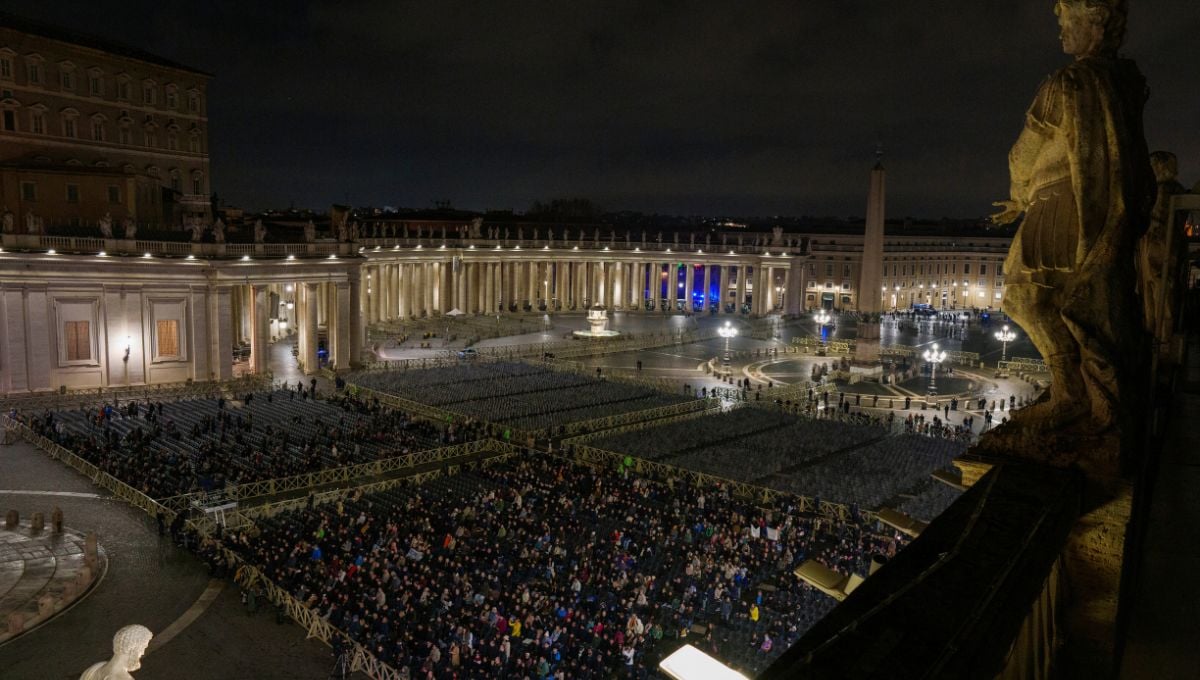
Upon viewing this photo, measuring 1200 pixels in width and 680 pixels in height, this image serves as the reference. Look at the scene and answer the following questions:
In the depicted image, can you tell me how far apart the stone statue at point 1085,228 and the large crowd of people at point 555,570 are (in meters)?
14.3

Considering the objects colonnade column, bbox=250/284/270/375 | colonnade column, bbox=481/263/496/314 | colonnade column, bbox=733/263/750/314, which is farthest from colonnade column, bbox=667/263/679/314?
colonnade column, bbox=250/284/270/375

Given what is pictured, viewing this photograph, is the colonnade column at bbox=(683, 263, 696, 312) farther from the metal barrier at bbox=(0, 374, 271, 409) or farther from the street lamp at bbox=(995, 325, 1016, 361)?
the metal barrier at bbox=(0, 374, 271, 409)

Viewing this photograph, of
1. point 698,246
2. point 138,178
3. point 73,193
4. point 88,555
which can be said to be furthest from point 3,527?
point 698,246

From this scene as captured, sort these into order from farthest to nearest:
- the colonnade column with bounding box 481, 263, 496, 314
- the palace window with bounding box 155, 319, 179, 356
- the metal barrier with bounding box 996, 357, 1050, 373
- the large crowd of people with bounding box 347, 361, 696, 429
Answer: the colonnade column with bounding box 481, 263, 496, 314 → the metal barrier with bounding box 996, 357, 1050, 373 → the palace window with bounding box 155, 319, 179, 356 → the large crowd of people with bounding box 347, 361, 696, 429

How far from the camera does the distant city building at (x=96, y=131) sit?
2233 inches

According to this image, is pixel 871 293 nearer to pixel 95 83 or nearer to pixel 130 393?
pixel 130 393

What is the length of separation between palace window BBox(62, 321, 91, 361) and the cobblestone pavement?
87.3 feet

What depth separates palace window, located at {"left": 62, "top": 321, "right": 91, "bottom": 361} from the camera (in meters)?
49.7

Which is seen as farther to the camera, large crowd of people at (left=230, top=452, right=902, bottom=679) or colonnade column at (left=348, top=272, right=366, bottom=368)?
colonnade column at (left=348, top=272, right=366, bottom=368)

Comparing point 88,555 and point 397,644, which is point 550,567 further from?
point 88,555

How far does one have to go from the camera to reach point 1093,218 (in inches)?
259

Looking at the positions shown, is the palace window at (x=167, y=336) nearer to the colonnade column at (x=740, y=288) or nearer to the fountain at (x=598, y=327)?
the fountain at (x=598, y=327)

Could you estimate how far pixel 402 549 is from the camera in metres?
25.6

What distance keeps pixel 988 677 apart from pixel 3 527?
31169mm
